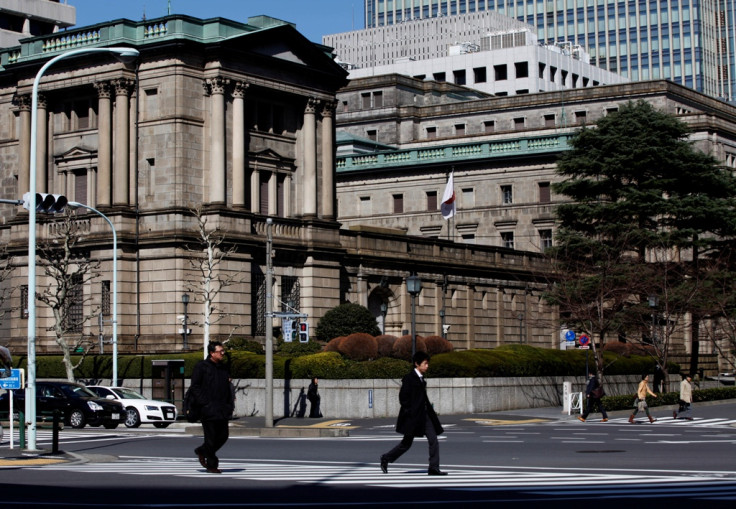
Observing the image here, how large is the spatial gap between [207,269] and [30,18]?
74011 mm

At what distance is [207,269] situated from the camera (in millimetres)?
55656

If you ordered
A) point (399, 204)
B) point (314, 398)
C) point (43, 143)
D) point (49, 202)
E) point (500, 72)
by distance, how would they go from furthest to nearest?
point (500, 72) → point (399, 204) → point (43, 143) → point (314, 398) → point (49, 202)

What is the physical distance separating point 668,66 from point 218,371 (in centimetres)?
14617

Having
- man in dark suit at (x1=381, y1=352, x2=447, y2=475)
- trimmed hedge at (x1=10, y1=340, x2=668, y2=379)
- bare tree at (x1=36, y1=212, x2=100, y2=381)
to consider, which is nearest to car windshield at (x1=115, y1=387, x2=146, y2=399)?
trimmed hedge at (x1=10, y1=340, x2=668, y2=379)

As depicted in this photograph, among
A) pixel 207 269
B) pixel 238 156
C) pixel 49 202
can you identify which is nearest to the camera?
pixel 49 202

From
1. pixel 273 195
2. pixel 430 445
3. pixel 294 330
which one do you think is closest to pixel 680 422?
pixel 294 330

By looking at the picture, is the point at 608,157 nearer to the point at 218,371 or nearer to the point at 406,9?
the point at 218,371

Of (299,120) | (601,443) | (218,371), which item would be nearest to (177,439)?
(601,443)

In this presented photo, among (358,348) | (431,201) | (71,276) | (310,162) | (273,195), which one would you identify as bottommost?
(358,348)

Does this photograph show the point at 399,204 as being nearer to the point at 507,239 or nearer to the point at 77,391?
the point at 507,239

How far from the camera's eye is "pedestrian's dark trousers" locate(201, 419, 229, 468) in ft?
68.7

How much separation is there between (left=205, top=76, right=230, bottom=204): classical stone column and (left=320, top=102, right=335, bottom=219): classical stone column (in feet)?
24.1

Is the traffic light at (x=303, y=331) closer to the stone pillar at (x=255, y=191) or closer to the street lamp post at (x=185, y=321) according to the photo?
the street lamp post at (x=185, y=321)

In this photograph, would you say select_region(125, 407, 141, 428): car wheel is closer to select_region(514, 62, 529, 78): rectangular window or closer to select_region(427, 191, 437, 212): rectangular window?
select_region(427, 191, 437, 212): rectangular window
